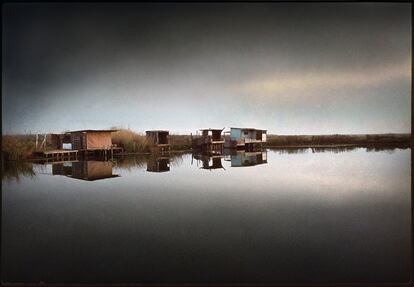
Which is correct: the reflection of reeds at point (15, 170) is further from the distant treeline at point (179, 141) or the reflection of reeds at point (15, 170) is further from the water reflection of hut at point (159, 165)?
the water reflection of hut at point (159, 165)

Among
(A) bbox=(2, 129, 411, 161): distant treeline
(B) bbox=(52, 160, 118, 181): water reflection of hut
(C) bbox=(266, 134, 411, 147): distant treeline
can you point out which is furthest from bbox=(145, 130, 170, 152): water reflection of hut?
(C) bbox=(266, 134, 411, 147): distant treeline

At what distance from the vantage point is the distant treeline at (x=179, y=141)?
4.17m

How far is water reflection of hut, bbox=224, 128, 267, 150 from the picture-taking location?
4.31m

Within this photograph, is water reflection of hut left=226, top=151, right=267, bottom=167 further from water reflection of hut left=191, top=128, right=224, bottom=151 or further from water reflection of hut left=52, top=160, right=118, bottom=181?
water reflection of hut left=52, top=160, right=118, bottom=181

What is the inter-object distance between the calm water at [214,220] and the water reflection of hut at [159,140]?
0.16 metres

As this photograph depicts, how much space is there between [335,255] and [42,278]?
2.90 m

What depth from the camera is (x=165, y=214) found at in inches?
168

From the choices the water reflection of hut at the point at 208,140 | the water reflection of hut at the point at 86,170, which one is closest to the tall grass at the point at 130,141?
the water reflection of hut at the point at 86,170

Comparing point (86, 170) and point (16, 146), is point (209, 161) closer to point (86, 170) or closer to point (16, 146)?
point (86, 170)

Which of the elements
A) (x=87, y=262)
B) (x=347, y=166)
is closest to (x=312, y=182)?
(x=347, y=166)

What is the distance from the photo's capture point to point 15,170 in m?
4.19

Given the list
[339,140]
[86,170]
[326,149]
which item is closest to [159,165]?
[86,170]

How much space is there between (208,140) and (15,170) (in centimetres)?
198

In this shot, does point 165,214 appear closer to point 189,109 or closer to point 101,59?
point 189,109
